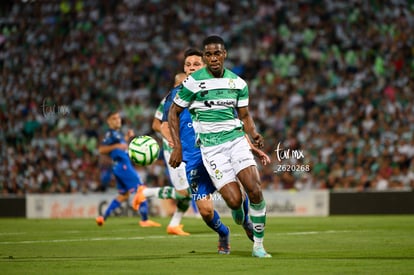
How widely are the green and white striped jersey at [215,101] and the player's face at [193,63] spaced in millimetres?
2275

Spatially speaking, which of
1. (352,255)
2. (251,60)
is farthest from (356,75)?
(352,255)

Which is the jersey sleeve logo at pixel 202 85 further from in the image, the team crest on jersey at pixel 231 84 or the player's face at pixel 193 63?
the player's face at pixel 193 63

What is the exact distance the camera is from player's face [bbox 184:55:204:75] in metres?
12.6

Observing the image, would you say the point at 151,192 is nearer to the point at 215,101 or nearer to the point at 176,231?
the point at 176,231

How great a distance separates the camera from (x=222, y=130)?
10305mm

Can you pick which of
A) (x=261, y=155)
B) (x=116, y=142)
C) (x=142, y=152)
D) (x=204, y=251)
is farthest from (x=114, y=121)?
(x=261, y=155)

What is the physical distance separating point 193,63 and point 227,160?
279 cm

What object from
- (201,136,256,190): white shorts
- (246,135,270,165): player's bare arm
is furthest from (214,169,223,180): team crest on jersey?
(246,135,270,165): player's bare arm

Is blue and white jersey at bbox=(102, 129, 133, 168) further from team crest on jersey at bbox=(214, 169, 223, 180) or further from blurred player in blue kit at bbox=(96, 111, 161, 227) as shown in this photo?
team crest on jersey at bbox=(214, 169, 223, 180)

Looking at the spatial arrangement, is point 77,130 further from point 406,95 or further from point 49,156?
point 406,95

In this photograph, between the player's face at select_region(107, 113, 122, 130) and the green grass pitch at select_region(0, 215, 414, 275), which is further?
the player's face at select_region(107, 113, 122, 130)

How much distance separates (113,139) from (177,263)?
31.5ft

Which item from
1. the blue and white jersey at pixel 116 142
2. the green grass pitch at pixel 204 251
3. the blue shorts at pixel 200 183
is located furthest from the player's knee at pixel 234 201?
the blue and white jersey at pixel 116 142

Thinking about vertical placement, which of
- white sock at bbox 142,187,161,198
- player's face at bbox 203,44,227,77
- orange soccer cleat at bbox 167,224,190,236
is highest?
player's face at bbox 203,44,227,77
